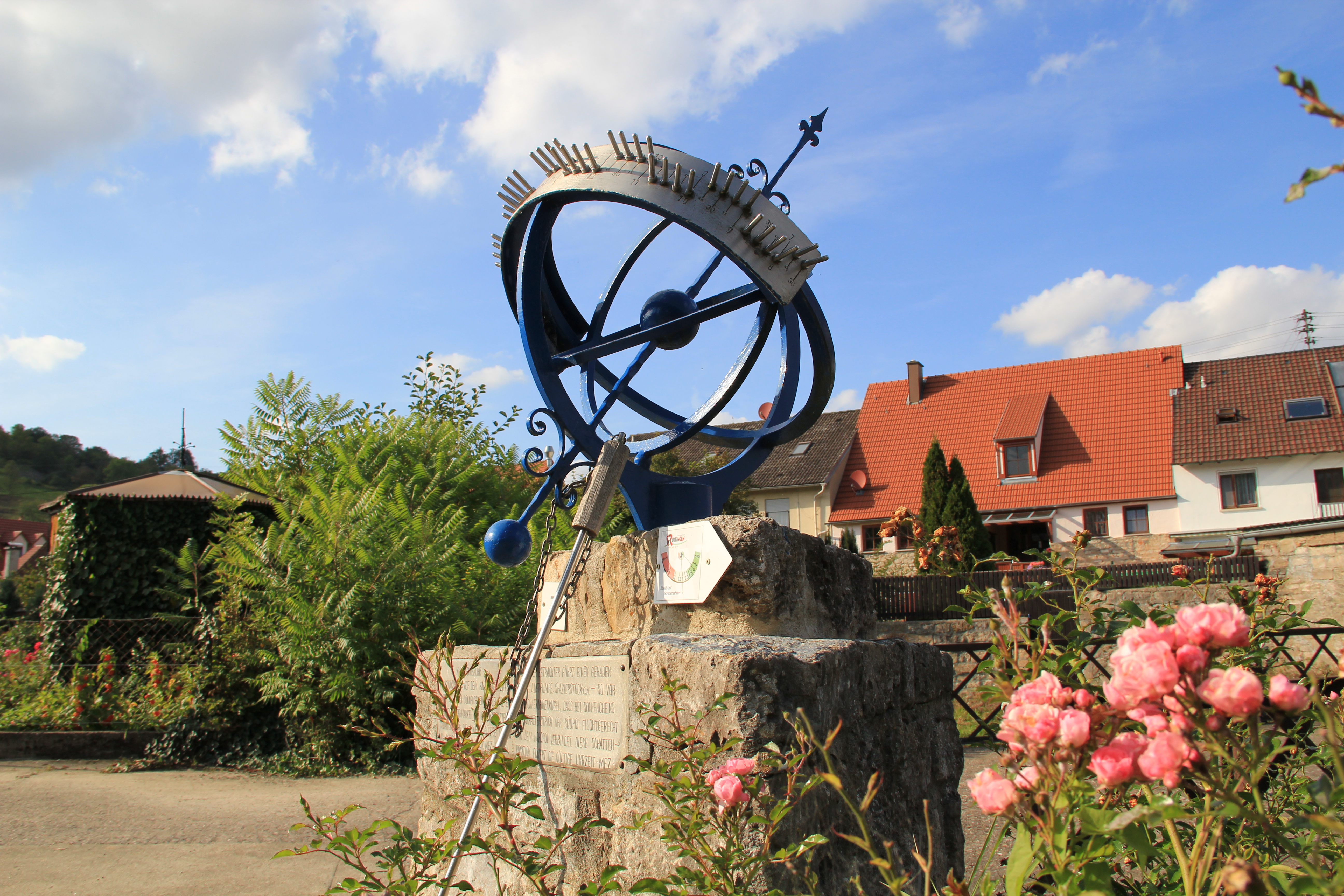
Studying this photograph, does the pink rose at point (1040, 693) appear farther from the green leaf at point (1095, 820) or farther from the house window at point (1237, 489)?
the house window at point (1237, 489)

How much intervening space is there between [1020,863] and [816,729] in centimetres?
141

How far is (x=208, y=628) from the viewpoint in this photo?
7.97 metres

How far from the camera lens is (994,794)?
1.20 metres

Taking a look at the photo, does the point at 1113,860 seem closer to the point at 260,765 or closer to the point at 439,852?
the point at 439,852

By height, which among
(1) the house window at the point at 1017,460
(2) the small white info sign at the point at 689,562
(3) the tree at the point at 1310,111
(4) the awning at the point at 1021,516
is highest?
(1) the house window at the point at 1017,460

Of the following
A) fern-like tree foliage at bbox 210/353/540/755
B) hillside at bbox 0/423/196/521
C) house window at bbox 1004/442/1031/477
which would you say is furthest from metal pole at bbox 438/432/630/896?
hillside at bbox 0/423/196/521

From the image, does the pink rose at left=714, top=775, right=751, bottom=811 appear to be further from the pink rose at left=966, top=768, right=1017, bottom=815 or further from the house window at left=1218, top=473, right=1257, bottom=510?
the house window at left=1218, top=473, right=1257, bottom=510

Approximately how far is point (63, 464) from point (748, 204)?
86.8 meters

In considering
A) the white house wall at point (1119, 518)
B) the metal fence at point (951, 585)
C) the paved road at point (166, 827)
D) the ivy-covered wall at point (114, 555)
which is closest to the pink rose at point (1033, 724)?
the paved road at point (166, 827)

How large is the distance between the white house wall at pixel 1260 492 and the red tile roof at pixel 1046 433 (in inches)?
23.1

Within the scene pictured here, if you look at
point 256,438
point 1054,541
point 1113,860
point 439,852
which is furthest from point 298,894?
point 1054,541

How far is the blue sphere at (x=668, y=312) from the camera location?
157 inches

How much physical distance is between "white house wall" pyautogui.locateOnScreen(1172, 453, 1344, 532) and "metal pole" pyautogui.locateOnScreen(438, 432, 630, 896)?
22.6 m

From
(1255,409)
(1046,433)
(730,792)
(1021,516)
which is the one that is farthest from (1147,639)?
(1255,409)
